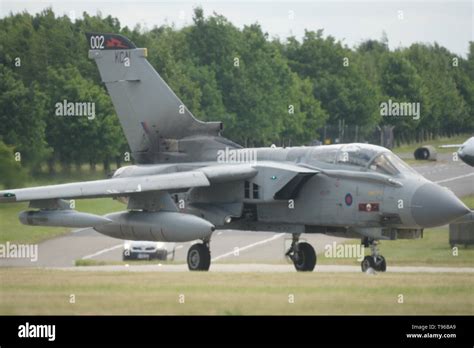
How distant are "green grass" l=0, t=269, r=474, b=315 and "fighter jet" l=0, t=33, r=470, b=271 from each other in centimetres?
190

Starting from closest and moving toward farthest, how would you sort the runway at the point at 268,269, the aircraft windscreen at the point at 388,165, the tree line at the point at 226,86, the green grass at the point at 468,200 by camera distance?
the aircraft windscreen at the point at 388,165, the runway at the point at 268,269, the tree line at the point at 226,86, the green grass at the point at 468,200

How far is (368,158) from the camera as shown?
27578 mm

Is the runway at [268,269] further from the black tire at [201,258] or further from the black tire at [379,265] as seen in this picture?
the black tire at [379,265]

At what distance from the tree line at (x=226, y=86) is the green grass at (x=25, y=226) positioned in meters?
1.50

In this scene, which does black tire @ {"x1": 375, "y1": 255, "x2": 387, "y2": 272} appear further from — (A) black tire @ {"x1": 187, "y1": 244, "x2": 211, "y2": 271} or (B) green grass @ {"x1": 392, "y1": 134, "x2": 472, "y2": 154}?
(B) green grass @ {"x1": 392, "y1": 134, "x2": 472, "y2": 154}

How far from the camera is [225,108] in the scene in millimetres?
67438

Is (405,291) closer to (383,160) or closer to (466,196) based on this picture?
(383,160)

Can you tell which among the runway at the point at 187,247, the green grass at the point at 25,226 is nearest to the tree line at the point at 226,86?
the green grass at the point at 25,226

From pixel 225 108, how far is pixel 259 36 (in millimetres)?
11619

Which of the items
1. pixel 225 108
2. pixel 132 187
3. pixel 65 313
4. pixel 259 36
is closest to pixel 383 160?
pixel 132 187

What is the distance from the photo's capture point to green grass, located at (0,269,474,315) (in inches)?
775

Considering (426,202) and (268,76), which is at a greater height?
(268,76)

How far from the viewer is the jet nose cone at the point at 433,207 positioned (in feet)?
87.5
